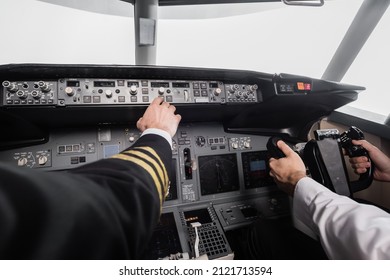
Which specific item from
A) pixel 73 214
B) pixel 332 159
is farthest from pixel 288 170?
pixel 73 214

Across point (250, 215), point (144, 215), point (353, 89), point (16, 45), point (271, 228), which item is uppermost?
point (16, 45)

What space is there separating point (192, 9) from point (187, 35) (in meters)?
0.29

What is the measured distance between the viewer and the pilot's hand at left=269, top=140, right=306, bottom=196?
2.85ft

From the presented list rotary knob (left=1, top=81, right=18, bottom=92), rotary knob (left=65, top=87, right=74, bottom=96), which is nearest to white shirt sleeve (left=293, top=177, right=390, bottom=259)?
rotary knob (left=65, top=87, right=74, bottom=96)

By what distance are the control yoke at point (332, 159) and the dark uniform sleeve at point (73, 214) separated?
2.82ft

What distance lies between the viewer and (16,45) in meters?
1.55

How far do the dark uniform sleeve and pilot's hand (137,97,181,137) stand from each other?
18.9 inches

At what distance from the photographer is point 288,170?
901mm

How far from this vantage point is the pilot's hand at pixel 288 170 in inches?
34.2

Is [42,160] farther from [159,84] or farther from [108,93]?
[159,84]

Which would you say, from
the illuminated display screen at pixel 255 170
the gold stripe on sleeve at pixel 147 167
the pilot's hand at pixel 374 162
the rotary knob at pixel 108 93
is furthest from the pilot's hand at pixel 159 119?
the pilot's hand at pixel 374 162

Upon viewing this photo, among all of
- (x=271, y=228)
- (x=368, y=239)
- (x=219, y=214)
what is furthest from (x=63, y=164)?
(x=368, y=239)

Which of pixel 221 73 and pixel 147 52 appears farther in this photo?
pixel 147 52
